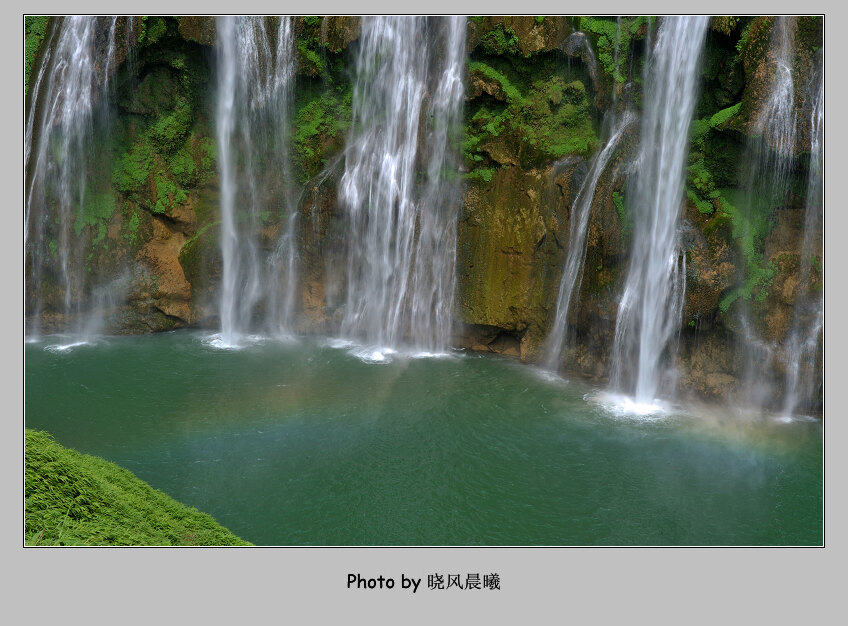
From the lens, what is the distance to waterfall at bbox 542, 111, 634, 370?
1504 centimetres

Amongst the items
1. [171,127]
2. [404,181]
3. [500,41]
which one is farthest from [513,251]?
[171,127]

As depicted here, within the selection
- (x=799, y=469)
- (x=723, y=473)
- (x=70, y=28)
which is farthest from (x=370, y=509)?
(x=70, y=28)

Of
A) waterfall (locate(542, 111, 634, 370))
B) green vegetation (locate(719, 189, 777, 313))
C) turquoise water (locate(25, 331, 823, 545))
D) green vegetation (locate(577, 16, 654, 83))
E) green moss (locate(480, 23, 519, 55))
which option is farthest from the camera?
green moss (locate(480, 23, 519, 55))

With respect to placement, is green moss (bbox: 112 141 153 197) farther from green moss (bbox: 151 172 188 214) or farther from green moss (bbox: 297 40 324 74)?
green moss (bbox: 297 40 324 74)

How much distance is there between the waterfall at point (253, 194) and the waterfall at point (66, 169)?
8.83 feet

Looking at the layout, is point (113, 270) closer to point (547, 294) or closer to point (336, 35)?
point (336, 35)

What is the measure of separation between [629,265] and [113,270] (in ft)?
38.3

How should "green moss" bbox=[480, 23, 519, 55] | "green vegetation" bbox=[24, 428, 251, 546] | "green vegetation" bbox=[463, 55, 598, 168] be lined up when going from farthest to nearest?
"green moss" bbox=[480, 23, 519, 55] → "green vegetation" bbox=[463, 55, 598, 168] → "green vegetation" bbox=[24, 428, 251, 546]

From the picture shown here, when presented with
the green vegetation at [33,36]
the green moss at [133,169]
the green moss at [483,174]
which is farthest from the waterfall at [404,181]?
the green vegetation at [33,36]

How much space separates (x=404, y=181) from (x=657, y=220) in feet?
18.3

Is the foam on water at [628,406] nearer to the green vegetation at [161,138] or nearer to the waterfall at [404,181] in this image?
the waterfall at [404,181]

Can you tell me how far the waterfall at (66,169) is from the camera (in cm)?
1767

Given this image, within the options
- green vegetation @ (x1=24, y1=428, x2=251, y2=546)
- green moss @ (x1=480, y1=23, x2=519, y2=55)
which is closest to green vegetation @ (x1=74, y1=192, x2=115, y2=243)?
green moss @ (x1=480, y1=23, x2=519, y2=55)

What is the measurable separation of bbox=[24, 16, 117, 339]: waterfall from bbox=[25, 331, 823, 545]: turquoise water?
2.26m
